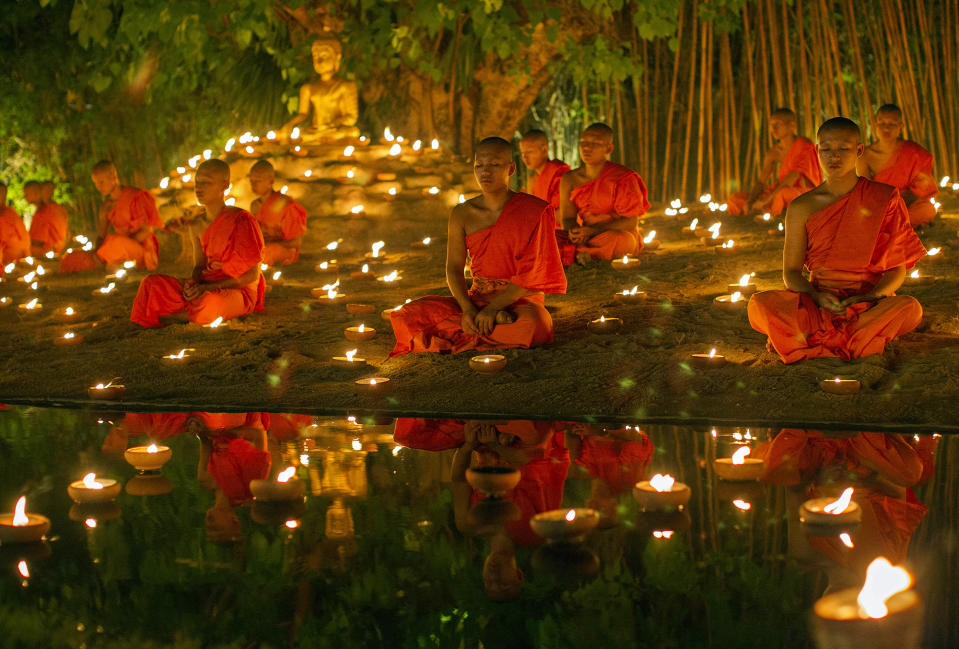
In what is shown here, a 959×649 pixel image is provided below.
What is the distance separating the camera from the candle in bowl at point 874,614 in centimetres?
224

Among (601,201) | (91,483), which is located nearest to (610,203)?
(601,201)

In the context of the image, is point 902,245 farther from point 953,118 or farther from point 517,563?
point 953,118

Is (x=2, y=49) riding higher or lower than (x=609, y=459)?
higher

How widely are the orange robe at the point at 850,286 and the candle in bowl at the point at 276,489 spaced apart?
263 cm

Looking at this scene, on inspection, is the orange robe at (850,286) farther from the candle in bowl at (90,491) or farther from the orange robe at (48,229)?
the orange robe at (48,229)

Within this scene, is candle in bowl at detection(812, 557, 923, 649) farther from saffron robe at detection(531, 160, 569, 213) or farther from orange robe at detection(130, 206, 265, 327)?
saffron robe at detection(531, 160, 569, 213)

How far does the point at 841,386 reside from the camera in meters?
4.42

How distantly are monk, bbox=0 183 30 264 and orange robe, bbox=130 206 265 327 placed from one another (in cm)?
427

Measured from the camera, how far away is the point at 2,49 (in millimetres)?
14180

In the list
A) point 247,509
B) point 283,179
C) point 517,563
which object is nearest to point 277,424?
point 247,509

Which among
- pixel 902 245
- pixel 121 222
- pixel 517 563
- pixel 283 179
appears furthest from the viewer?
pixel 283 179

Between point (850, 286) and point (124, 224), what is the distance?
662cm

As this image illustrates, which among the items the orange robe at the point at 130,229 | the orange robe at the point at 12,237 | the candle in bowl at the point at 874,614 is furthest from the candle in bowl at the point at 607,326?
A: the orange robe at the point at 12,237

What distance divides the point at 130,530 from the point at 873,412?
2.89 m
